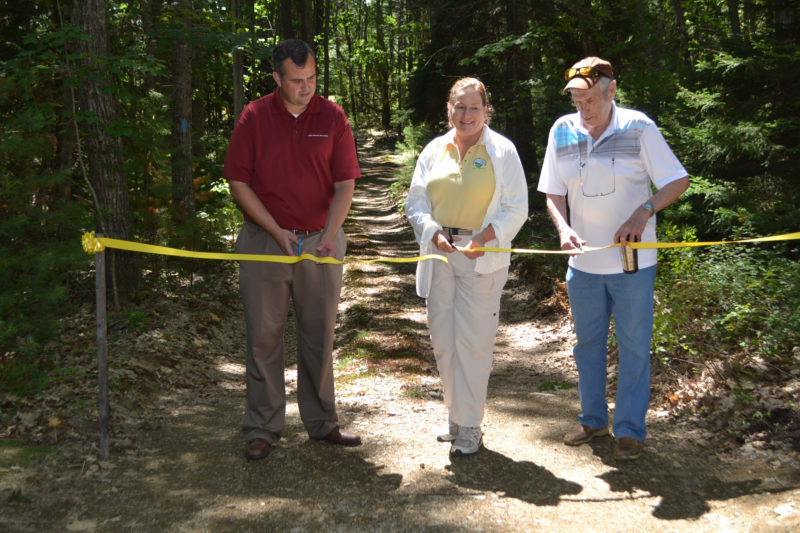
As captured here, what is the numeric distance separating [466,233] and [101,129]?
534cm

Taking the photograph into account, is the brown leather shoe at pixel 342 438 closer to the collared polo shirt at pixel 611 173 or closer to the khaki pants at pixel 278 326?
the khaki pants at pixel 278 326

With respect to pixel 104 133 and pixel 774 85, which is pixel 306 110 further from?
pixel 774 85

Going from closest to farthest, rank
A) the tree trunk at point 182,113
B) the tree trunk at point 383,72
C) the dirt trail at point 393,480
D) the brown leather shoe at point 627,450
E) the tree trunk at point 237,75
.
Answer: the dirt trail at point 393,480
the brown leather shoe at point 627,450
the tree trunk at point 182,113
the tree trunk at point 237,75
the tree trunk at point 383,72

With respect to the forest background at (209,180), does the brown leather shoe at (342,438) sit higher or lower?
lower

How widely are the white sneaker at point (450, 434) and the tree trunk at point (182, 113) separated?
6333 millimetres

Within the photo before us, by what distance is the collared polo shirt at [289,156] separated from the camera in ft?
13.4

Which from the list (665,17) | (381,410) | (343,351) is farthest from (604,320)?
(665,17)

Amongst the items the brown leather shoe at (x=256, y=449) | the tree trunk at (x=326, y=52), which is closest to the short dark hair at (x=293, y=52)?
the brown leather shoe at (x=256, y=449)

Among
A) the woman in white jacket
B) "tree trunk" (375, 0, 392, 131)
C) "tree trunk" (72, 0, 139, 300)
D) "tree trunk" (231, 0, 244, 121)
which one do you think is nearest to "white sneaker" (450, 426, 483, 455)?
the woman in white jacket

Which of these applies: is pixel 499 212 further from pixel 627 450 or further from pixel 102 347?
pixel 102 347

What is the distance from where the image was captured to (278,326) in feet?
13.9

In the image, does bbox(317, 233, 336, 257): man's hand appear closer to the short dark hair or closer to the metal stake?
the short dark hair

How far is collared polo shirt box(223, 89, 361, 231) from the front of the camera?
4.08 meters

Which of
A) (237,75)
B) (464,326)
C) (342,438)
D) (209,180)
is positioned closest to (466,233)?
(464,326)
